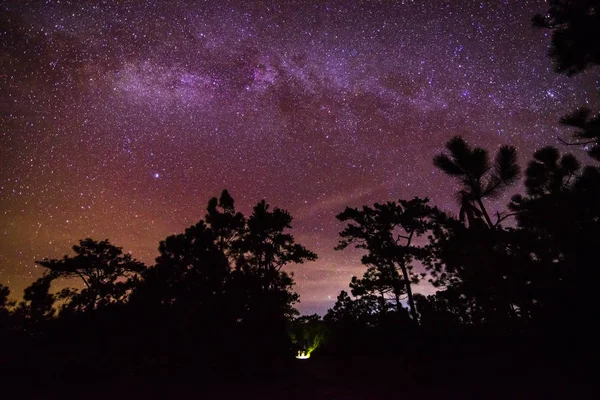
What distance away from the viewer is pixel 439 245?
15672 mm

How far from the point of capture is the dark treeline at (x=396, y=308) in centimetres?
834

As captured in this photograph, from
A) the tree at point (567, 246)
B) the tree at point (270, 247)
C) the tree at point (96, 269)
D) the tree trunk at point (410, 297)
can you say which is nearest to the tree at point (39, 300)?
the tree at point (96, 269)

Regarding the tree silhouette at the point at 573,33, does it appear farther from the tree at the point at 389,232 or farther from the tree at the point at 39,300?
the tree at the point at 39,300

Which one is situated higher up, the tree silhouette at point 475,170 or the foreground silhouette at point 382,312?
the tree silhouette at point 475,170

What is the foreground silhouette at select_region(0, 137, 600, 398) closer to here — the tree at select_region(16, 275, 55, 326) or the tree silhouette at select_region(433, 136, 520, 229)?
the tree silhouette at select_region(433, 136, 520, 229)

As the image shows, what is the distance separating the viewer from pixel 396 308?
19.0 meters

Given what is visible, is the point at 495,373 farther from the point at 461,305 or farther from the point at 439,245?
the point at 439,245

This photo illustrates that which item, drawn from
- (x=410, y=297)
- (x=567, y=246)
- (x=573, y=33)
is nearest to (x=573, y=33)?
(x=573, y=33)

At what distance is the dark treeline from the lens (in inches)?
328

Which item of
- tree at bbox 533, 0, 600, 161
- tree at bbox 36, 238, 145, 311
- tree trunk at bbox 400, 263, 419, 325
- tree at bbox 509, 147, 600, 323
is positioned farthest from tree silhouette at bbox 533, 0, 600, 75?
tree at bbox 36, 238, 145, 311

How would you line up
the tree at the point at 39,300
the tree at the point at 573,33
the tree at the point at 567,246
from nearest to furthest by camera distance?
the tree at the point at 573,33 → the tree at the point at 567,246 → the tree at the point at 39,300

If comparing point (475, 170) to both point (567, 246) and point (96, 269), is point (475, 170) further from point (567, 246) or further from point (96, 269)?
point (96, 269)

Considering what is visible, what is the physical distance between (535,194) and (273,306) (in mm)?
13862

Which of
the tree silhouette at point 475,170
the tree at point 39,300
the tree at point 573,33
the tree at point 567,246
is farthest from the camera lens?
the tree at point 39,300
